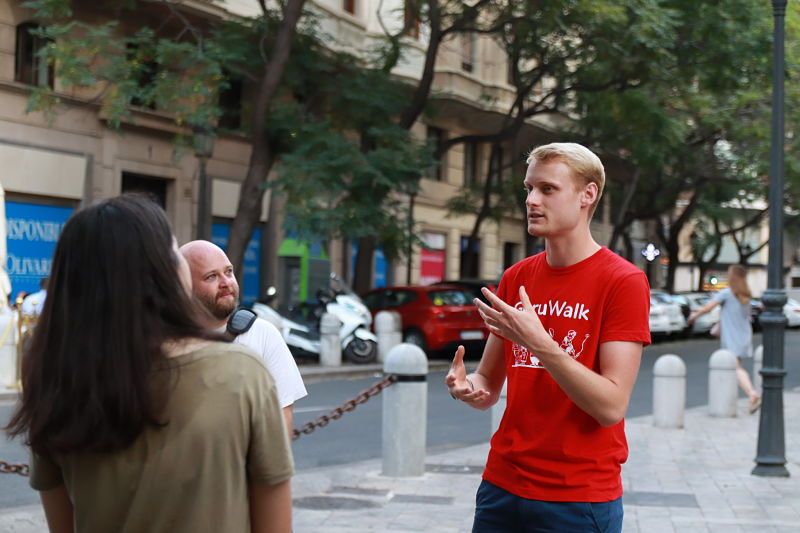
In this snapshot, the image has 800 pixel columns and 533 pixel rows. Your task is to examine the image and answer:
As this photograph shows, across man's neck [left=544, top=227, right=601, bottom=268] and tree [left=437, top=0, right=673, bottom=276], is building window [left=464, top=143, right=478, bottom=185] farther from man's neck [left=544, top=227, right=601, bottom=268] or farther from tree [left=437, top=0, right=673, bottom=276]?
man's neck [left=544, top=227, right=601, bottom=268]

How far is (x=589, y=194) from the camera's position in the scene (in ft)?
12.2

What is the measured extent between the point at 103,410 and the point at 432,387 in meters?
17.0

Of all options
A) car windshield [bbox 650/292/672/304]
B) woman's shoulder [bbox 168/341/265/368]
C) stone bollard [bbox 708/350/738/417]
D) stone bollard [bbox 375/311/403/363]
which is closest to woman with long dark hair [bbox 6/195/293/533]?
woman's shoulder [bbox 168/341/265/368]

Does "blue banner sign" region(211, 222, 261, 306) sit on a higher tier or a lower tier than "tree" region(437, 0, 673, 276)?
lower

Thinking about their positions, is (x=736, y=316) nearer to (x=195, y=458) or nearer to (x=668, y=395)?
(x=668, y=395)

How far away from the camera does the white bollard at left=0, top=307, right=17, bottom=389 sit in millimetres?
16297

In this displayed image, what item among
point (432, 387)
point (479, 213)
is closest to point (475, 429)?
point (432, 387)

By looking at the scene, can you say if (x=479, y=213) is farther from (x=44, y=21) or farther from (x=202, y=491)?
(x=202, y=491)

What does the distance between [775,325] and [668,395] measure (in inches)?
139

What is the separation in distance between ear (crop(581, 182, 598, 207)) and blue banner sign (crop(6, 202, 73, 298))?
64.1ft

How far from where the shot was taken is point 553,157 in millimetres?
3668

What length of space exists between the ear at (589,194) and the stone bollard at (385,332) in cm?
1942

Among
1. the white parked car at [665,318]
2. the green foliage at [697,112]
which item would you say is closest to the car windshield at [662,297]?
the white parked car at [665,318]

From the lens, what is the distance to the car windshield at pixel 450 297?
2481 cm
